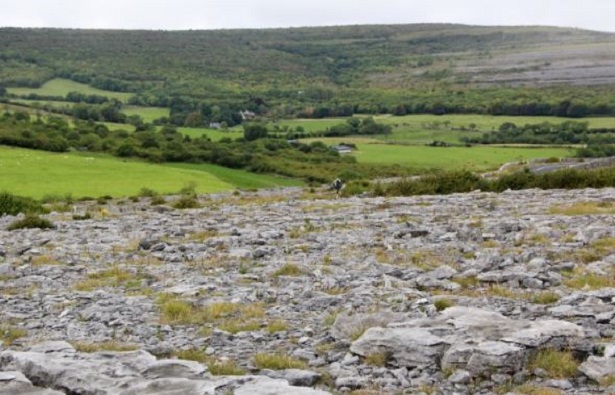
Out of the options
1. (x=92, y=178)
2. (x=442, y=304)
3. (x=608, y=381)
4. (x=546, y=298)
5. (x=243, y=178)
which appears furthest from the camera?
(x=243, y=178)

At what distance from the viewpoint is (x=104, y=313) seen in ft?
52.9

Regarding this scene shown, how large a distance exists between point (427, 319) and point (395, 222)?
17.9m

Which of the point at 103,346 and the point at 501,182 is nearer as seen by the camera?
the point at 103,346

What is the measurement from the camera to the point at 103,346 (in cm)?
1335

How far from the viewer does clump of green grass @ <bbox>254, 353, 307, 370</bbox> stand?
12008mm

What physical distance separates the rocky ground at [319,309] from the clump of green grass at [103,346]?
0.17 ft

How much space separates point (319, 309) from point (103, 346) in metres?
4.58

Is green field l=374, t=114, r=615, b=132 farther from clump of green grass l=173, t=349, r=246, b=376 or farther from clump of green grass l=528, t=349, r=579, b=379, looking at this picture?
clump of green grass l=173, t=349, r=246, b=376

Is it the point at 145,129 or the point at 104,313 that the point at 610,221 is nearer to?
the point at 104,313

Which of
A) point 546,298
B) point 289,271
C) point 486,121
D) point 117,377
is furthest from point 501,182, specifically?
point 486,121

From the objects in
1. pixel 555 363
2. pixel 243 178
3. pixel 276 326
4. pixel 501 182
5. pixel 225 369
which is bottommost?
pixel 243 178

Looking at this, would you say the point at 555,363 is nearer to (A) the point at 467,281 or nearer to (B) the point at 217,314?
(A) the point at 467,281

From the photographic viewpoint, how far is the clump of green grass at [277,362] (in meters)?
12.0

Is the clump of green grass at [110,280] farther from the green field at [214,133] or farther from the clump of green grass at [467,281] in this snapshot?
the green field at [214,133]
